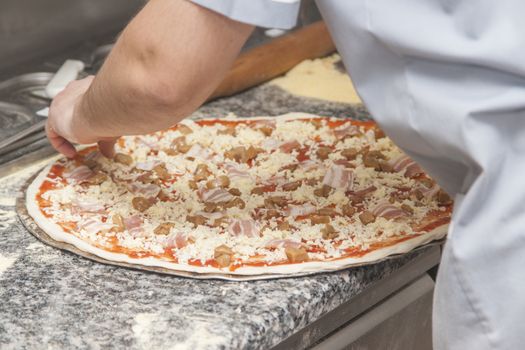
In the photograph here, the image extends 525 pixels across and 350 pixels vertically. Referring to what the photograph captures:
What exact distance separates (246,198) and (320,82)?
55cm

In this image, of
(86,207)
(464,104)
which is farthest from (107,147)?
(464,104)

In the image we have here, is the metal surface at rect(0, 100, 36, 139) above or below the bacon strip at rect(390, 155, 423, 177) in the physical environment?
below

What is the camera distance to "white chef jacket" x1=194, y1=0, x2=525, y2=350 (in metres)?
0.87

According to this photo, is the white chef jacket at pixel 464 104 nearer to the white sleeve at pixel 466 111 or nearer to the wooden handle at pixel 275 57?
the white sleeve at pixel 466 111

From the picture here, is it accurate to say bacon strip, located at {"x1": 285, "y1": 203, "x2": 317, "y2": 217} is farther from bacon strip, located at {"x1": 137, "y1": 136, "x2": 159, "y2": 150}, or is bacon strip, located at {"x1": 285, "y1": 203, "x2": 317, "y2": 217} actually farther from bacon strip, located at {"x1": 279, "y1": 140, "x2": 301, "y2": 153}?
bacon strip, located at {"x1": 137, "y1": 136, "x2": 159, "y2": 150}

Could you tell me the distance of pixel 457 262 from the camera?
0.94 metres

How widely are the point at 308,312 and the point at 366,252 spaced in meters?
0.13

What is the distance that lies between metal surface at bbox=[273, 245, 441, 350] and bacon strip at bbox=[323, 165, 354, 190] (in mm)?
167

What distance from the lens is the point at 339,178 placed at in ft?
4.63

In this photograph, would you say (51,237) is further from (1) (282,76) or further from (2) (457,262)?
(1) (282,76)

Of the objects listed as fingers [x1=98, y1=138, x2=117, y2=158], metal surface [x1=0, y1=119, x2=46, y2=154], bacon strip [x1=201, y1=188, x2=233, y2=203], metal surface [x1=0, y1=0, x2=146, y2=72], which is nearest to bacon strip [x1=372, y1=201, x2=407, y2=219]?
bacon strip [x1=201, y1=188, x2=233, y2=203]

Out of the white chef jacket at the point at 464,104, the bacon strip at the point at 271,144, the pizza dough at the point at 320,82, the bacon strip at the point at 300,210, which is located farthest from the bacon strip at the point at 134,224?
the pizza dough at the point at 320,82

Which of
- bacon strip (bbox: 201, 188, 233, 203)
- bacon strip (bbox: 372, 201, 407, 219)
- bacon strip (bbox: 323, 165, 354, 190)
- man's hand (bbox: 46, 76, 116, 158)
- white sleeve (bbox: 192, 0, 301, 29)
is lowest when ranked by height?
bacon strip (bbox: 323, 165, 354, 190)

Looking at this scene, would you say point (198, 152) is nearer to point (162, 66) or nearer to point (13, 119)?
point (13, 119)
